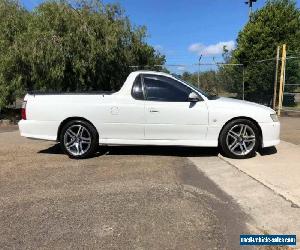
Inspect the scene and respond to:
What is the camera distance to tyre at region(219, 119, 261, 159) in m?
8.59

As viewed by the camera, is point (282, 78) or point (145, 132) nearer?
point (145, 132)

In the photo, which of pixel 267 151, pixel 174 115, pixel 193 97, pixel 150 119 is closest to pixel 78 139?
pixel 150 119

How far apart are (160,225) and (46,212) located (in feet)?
4.55

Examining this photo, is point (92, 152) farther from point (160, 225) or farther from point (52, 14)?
point (52, 14)

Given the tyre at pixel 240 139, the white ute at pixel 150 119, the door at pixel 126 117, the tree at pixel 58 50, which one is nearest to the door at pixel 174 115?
the white ute at pixel 150 119

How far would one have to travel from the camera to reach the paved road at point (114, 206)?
4.61m

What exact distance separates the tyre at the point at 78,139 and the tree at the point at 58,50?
6.08 metres

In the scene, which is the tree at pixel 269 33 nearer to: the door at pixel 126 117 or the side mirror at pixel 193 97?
the side mirror at pixel 193 97

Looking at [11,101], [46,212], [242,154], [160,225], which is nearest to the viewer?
[160,225]

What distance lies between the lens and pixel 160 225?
4973mm

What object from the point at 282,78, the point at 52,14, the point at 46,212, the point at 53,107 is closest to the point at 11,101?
the point at 52,14

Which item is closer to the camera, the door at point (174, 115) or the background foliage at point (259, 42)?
the door at point (174, 115)

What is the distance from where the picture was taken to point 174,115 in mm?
8641

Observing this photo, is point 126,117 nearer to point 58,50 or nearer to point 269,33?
point 58,50
